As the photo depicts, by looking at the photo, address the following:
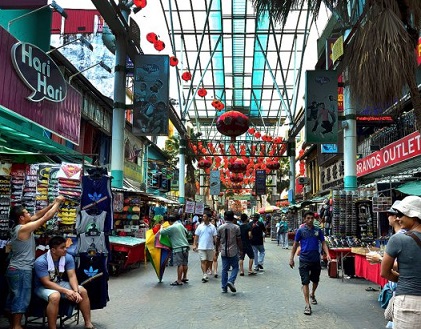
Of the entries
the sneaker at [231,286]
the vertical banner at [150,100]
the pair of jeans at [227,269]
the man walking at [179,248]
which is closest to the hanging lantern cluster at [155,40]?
the vertical banner at [150,100]

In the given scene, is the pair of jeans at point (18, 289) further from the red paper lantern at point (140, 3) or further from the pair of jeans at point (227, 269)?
the red paper lantern at point (140, 3)

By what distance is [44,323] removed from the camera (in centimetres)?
600

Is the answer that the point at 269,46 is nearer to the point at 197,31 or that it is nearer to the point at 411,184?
the point at 197,31

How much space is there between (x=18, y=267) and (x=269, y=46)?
25.5m

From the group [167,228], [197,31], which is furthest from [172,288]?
[197,31]

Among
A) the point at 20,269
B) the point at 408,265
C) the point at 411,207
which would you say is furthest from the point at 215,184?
the point at 408,265

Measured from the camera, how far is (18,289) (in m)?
5.52

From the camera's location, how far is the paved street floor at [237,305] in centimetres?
650

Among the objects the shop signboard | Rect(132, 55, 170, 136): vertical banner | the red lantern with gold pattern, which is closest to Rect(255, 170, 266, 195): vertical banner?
the red lantern with gold pattern

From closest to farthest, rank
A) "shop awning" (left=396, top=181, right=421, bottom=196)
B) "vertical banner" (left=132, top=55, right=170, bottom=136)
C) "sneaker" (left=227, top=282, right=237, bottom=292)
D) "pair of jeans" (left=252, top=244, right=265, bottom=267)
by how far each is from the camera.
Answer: "sneaker" (left=227, top=282, right=237, bottom=292), "shop awning" (left=396, top=181, right=421, bottom=196), "pair of jeans" (left=252, top=244, right=265, bottom=267), "vertical banner" (left=132, top=55, right=170, bottom=136)

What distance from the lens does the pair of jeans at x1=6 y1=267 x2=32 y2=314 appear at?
5453 millimetres

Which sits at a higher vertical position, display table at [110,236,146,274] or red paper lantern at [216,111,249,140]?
red paper lantern at [216,111,249,140]

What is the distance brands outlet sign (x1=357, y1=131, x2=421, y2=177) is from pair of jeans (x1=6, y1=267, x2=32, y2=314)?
10445 millimetres

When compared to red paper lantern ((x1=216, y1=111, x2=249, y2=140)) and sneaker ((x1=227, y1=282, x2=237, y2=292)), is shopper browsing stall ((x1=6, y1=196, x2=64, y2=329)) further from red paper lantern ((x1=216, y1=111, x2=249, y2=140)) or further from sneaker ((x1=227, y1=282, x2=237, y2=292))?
red paper lantern ((x1=216, y1=111, x2=249, y2=140))
